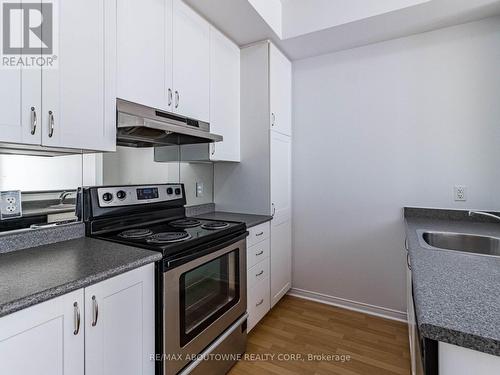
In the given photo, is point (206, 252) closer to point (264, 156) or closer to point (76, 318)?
point (76, 318)

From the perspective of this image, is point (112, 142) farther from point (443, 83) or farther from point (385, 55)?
point (443, 83)

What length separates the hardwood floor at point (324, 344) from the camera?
5.67 ft

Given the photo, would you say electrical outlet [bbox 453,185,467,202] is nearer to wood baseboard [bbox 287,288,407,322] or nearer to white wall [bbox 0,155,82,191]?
wood baseboard [bbox 287,288,407,322]

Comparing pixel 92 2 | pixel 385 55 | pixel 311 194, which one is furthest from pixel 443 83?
pixel 92 2

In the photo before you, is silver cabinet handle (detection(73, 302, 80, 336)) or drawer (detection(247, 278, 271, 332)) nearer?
silver cabinet handle (detection(73, 302, 80, 336))

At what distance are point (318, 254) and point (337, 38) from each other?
6.42 ft

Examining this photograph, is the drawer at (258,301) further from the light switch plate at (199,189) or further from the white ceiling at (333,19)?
the white ceiling at (333,19)

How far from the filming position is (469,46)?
2.04 meters

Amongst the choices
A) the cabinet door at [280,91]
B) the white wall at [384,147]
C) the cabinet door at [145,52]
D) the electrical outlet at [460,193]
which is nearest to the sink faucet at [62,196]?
the cabinet door at [145,52]

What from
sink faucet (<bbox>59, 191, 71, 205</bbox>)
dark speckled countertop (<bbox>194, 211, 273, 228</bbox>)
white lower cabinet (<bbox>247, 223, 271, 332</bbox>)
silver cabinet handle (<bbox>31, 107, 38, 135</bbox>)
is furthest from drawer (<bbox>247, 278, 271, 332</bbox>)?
silver cabinet handle (<bbox>31, 107, 38, 135</bbox>)

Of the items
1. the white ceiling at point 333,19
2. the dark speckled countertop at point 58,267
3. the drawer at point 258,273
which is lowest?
the drawer at point 258,273

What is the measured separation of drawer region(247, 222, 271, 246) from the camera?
78.7 inches

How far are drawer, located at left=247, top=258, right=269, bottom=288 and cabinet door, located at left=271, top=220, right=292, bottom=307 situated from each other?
→ 12 centimetres

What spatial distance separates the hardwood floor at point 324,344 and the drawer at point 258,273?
0.42 metres
